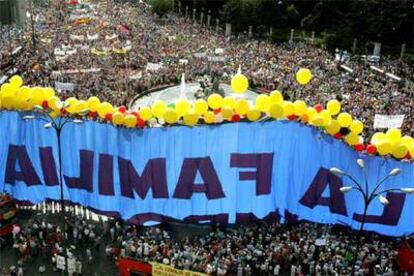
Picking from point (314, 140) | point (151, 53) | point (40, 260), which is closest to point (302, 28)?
point (151, 53)

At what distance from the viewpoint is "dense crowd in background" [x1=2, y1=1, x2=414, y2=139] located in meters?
32.5

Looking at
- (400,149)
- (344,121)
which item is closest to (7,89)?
(344,121)

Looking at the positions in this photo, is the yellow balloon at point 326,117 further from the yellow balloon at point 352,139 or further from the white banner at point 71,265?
the white banner at point 71,265

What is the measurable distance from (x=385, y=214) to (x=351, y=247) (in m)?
1.75

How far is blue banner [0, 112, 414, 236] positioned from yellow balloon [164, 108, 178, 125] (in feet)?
0.92

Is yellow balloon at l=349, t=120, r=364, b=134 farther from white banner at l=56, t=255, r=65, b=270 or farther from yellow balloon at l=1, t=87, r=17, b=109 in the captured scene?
→ yellow balloon at l=1, t=87, r=17, b=109

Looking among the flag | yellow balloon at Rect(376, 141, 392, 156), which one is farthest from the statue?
the flag

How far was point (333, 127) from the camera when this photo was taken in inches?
723

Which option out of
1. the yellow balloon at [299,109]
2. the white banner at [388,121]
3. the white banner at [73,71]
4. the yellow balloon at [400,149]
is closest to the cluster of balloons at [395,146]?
the yellow balloon at [400,149]

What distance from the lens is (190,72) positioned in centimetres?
3959

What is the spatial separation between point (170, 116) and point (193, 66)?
2197 cm

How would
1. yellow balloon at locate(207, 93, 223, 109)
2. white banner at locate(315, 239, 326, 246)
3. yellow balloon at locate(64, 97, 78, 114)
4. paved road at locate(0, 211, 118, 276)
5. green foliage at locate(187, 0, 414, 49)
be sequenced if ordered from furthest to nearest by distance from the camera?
green foliage at locate(187, 0, 414, 49), yellow balloon at locate(64, 97, 78, 114), yellow balloon at locate(207, 93, 223, 109), white banner at locate(315, 239, 326, 246), paved road at locate(0, 211, 118, 276)

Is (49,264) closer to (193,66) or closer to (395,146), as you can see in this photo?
(395,146)

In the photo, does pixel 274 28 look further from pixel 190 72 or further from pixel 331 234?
pixel 331 234
